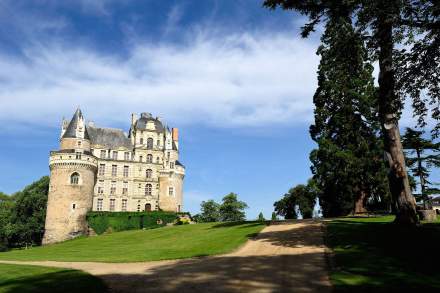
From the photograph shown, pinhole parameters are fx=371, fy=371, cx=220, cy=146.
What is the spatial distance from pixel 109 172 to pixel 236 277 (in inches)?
2200

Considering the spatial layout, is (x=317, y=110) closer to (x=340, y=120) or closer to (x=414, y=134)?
(x=340, y=120)

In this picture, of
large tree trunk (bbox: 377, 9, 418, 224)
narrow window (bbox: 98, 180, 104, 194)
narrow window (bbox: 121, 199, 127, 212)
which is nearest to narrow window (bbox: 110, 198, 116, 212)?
narrow window (bbox: 121, 199, 127, 212)

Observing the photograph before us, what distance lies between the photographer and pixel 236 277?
39.4 ft

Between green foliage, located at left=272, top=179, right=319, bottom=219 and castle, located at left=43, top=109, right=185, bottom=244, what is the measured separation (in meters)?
18.0

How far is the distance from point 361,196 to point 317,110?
882cm

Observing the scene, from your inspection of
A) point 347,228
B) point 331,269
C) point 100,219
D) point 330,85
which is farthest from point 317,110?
point 100,219

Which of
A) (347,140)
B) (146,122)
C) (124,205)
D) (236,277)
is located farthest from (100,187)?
(236,277)

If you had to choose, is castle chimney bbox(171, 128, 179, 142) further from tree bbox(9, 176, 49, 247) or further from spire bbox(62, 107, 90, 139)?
tree bbox(9, 176, 49, 247)

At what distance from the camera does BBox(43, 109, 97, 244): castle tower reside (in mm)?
56750

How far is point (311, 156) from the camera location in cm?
3522

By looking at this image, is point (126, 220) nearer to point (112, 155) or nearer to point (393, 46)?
point (112, 155)

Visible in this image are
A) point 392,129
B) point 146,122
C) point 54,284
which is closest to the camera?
point 54,284

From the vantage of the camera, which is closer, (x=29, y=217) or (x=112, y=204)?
(x=112, y=204)

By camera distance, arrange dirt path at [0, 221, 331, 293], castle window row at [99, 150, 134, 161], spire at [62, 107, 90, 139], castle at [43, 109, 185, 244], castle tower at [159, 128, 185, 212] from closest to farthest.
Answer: dirt path at [0, 221, 331, 293]
castle at [43, 109, 185, 244]
spire at [62, 107, 90, 139]
castle window row at [99, 150, 134, 161]
castle tower at [159, 128, 185, 212]
